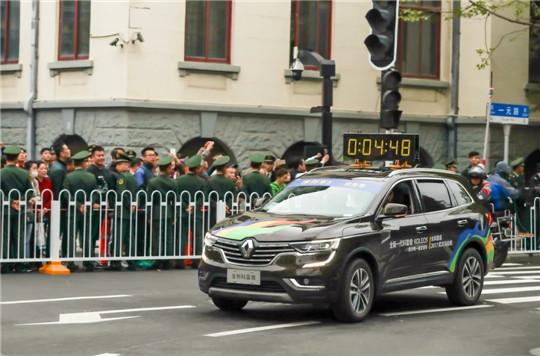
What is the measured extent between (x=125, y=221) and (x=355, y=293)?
6945mm

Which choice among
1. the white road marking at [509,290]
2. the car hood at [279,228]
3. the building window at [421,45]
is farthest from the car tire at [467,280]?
the building window at [421,45]

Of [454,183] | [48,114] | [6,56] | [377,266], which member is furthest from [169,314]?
[6,56]

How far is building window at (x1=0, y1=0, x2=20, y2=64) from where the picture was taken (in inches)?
1067

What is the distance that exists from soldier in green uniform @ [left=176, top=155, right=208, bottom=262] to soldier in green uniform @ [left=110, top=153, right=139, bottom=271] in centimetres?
83

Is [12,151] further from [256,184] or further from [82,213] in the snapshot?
[256,184]

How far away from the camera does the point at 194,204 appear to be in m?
18.9

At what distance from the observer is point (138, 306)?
13328 millimetres

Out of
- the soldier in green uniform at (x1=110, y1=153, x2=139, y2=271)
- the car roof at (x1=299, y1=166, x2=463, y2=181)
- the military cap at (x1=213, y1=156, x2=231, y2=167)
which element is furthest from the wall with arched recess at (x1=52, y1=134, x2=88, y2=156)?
the car roof at (x1=299, y1=166, x2=463, y2=181)

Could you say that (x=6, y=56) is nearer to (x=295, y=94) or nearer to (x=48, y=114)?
(x=48, y=114)

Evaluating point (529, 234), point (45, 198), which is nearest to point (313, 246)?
point (45, 198)

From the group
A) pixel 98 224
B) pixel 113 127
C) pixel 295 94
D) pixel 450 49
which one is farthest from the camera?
pixel 450 49

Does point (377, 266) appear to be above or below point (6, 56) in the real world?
below

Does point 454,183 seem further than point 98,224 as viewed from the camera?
No

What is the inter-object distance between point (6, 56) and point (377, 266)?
1700 centimetres
